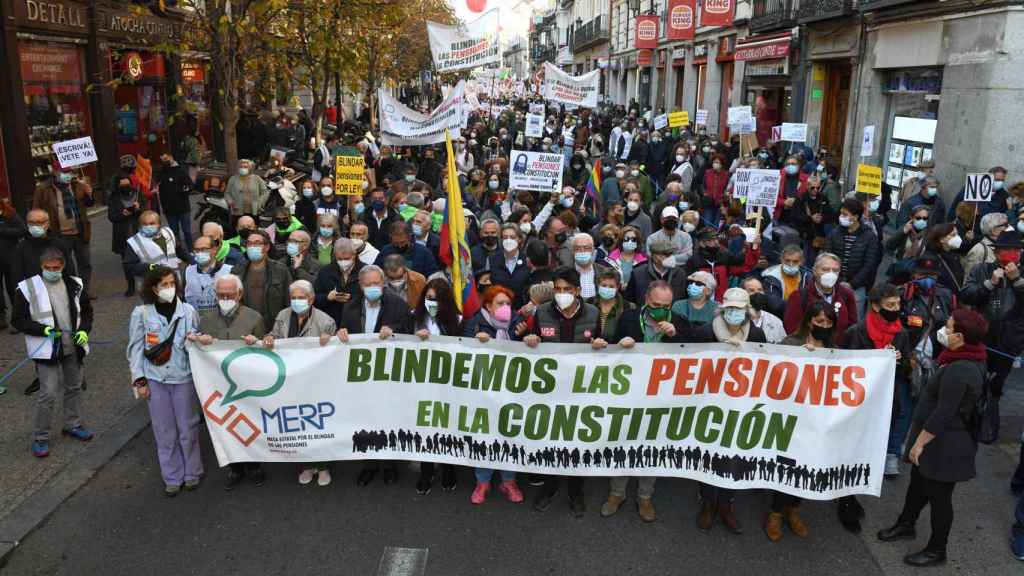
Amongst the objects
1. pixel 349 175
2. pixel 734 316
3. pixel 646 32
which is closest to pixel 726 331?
pixel 734 316

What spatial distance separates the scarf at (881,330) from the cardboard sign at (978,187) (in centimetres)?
527

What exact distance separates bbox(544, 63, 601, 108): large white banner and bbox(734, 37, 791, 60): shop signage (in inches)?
248

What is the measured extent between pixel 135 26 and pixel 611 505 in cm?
1771

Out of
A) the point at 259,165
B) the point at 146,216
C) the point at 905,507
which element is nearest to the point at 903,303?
the point at 905,507

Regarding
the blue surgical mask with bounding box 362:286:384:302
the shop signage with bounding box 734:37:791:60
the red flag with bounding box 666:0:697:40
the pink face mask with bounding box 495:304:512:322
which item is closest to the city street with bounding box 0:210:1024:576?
the pink face mask with bounding box 495:304:512:322

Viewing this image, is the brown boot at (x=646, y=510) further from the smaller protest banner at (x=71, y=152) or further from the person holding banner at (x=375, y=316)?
the smaller protest banner at (x=71, y=152)

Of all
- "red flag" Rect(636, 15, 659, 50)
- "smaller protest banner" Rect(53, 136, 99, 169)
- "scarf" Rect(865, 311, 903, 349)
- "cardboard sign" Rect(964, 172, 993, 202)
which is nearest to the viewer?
"scarf" Rect(865, 311, 903, 349)

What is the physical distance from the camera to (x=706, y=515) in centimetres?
564

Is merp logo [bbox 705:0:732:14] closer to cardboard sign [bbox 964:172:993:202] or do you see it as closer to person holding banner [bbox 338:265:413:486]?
cardboard sign [bbox 964:172:993:202]

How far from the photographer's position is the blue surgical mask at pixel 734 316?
5715 millimetres

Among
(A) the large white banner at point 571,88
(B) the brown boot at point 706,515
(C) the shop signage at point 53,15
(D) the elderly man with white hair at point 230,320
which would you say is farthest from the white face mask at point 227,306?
(A) the large white banner at point 571,88

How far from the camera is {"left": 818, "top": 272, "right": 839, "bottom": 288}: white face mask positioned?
682 centimetres

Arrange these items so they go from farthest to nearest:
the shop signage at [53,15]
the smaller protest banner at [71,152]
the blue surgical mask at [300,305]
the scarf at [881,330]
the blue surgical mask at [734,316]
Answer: the shop signage at [53,15] → the smaller protest banner at [71,152] → the blue surgical mask at [300,305] → the scarf at [881,330] → the blue surgical mask at [734,316]

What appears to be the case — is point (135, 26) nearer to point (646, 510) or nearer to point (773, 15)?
point (773, 15)
